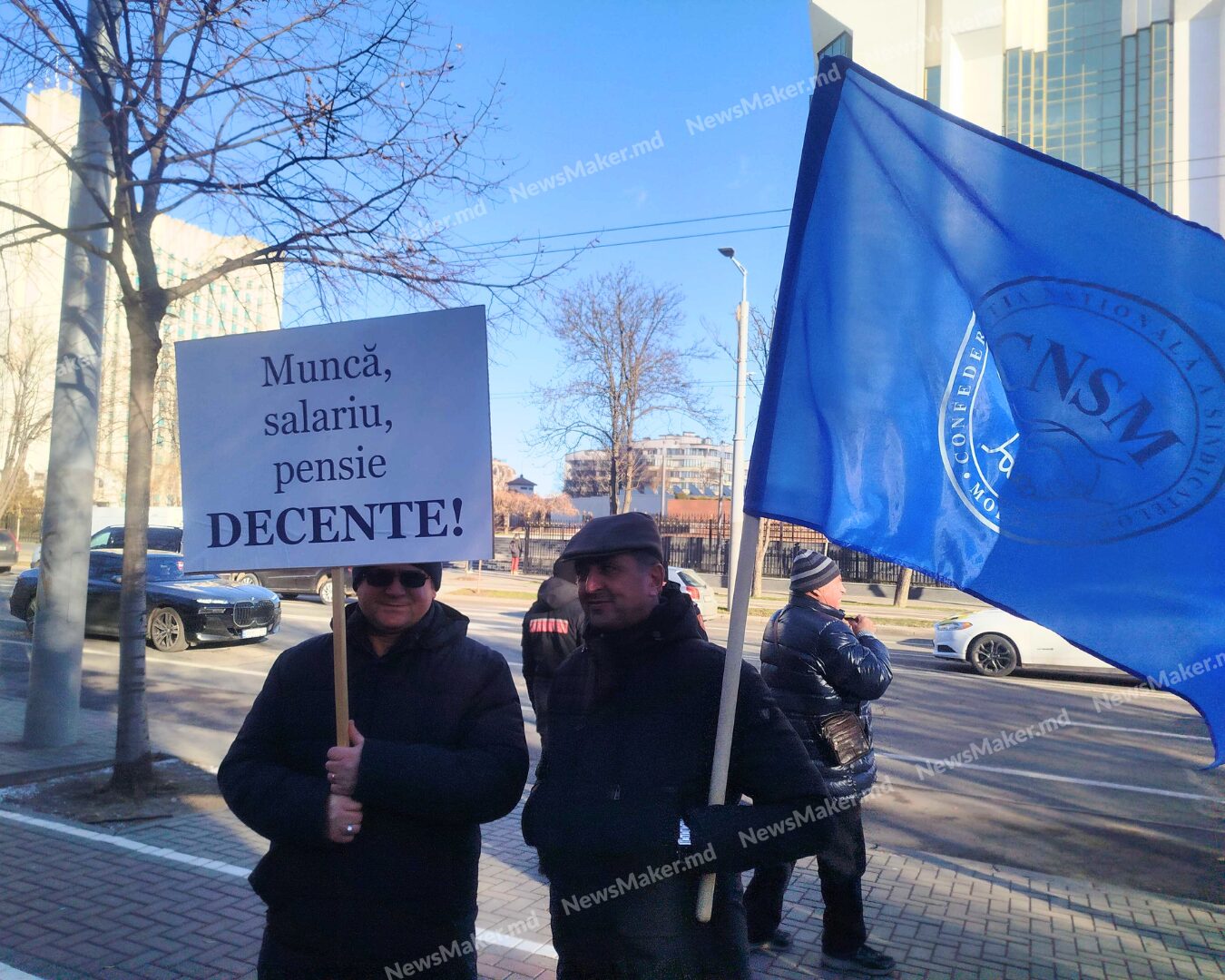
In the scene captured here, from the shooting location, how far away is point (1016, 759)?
8.81m

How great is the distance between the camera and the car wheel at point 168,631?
13.4 metres

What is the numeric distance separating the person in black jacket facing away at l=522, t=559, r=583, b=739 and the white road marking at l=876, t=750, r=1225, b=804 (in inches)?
A: 183

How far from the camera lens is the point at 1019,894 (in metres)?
5.27

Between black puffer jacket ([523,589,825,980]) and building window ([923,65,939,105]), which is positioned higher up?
building window ([923,65,939,105])

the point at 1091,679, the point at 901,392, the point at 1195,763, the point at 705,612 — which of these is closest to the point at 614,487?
the point at 705,612

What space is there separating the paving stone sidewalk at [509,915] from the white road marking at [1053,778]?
8.63ft

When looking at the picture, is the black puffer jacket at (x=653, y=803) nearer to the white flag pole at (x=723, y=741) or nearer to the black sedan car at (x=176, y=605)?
the white flag pole at (x=723, y=741)

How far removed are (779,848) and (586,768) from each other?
48 cm

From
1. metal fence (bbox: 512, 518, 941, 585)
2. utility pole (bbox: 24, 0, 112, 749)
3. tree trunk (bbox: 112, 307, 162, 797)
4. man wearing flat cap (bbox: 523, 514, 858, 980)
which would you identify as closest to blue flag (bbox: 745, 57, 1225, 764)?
man wearing flat cap (bbox: 523, 514, 858, 980)

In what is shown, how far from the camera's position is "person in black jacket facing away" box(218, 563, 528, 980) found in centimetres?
214

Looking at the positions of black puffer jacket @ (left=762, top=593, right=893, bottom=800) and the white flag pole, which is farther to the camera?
black puffer jacket @ (left=762, top=593, right=893, bottom=800)

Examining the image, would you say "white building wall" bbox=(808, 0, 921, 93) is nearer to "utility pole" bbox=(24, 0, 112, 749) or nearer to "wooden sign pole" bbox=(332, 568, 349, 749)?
"utility pole" bbox=(24, 0, 112, 749)

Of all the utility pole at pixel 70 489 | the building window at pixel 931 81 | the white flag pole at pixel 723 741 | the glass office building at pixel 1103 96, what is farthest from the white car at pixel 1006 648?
the building window at pixel 931 81

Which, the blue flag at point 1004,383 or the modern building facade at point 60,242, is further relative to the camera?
the modern building facade at point 60,242
